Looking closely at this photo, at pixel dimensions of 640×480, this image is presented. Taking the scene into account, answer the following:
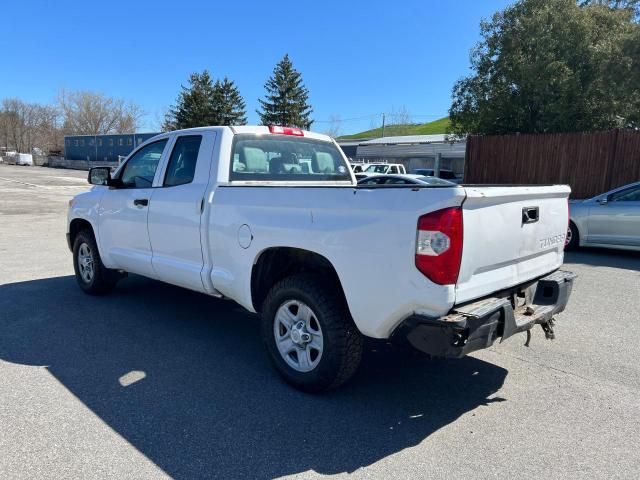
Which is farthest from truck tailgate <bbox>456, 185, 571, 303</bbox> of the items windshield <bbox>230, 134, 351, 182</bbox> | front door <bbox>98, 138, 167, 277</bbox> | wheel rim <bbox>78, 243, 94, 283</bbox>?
wheel rim <bbox>78, 243, 94, 283</bbox>

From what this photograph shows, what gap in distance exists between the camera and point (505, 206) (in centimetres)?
321

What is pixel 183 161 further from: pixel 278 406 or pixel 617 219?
pixel 617 219

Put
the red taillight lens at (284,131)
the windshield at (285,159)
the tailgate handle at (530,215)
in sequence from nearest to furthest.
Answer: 1. the tailgate handle at (530,215)
2. the windshield at (285,159)
3. the red taillight lens at (284,131)

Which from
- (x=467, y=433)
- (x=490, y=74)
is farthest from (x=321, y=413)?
(x=490, y=74)

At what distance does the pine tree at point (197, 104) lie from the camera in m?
51.8

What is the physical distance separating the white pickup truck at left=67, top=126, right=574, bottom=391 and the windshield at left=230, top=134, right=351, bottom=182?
14mm

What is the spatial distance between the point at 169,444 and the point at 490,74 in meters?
20.9

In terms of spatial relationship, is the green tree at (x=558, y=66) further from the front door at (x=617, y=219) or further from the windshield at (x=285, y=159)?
the windshield at (x=285, y=159)

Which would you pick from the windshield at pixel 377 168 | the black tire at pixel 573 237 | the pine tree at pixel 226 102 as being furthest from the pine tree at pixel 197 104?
the black tire at pixel 573 237

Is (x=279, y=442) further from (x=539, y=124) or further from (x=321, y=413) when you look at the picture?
(x=539, y=124)

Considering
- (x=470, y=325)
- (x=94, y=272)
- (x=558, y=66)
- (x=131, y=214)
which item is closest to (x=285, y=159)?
(x=131, y=214)

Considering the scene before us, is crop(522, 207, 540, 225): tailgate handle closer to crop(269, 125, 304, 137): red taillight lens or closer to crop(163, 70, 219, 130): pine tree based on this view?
crop(269, 125, 304, 137): red taillight lens

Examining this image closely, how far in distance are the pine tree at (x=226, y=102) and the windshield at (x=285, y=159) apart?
50157 mm

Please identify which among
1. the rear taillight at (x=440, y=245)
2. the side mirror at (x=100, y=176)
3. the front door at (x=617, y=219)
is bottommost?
the front door at (x=617, y=219)
